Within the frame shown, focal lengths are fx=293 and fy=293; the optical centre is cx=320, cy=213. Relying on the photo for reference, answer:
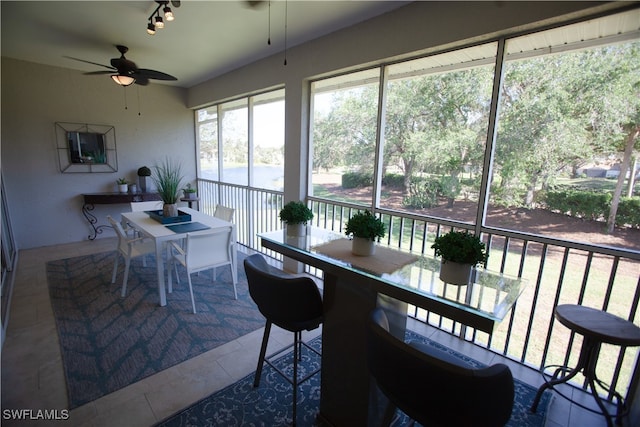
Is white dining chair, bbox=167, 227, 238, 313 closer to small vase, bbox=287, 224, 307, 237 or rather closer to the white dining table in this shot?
the white dining table

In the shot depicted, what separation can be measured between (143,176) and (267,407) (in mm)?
Result: 4801

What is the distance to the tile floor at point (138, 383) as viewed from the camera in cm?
172

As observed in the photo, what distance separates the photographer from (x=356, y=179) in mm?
3248

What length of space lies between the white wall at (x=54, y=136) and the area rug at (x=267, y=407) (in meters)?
4.64

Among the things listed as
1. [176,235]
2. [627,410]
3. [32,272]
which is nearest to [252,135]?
[176,235]

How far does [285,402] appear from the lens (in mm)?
1813

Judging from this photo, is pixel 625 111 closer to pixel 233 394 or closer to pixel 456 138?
pixel 456 138

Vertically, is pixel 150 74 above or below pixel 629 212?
above

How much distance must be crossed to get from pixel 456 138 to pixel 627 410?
6.82 feet

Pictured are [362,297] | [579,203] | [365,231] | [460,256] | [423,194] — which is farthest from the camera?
[423,194]

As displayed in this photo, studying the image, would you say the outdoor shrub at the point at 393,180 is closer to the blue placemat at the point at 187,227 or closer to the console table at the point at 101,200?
the blue placemat at the point at 187,227

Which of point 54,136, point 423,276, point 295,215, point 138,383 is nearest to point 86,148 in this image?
point 54,136

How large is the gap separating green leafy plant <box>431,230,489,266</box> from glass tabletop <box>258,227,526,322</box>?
0.11m

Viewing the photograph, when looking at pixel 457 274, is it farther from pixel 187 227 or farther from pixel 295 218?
pixel 187 227
